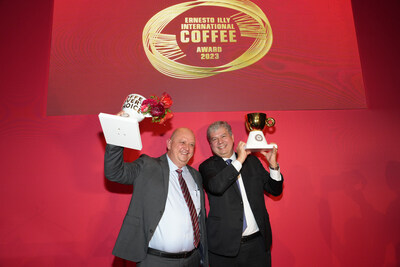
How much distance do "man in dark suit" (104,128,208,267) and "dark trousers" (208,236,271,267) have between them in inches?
4.0

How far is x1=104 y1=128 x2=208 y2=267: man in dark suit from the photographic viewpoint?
4.91ft

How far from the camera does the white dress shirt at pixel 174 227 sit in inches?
61.0

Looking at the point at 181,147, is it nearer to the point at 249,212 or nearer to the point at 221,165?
the point at 221,165

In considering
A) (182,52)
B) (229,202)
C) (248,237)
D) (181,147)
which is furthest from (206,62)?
(248,237)

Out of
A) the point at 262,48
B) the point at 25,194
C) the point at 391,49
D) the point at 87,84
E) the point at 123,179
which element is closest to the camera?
the point at 123,179

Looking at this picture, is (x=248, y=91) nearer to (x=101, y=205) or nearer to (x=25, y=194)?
(x=101, y=205)

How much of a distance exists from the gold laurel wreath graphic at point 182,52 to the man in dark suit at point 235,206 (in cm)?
83

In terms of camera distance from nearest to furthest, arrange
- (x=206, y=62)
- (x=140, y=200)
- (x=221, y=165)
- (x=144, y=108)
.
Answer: (x=144, y=108) < (x=140, y=200) < (x=221, y=165) < (x=206, y=62)

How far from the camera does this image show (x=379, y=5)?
2785 millimetres

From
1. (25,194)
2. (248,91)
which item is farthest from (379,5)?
(25,194)

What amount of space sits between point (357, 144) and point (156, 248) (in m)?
2.27

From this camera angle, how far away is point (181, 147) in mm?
1780

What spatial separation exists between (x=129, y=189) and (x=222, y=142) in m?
1.06

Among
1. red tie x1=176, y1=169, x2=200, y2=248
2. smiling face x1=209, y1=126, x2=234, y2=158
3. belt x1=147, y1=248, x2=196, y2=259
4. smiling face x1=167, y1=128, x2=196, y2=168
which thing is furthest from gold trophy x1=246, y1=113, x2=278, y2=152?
belt x1=147, y1=248, x2=196, y2=259
